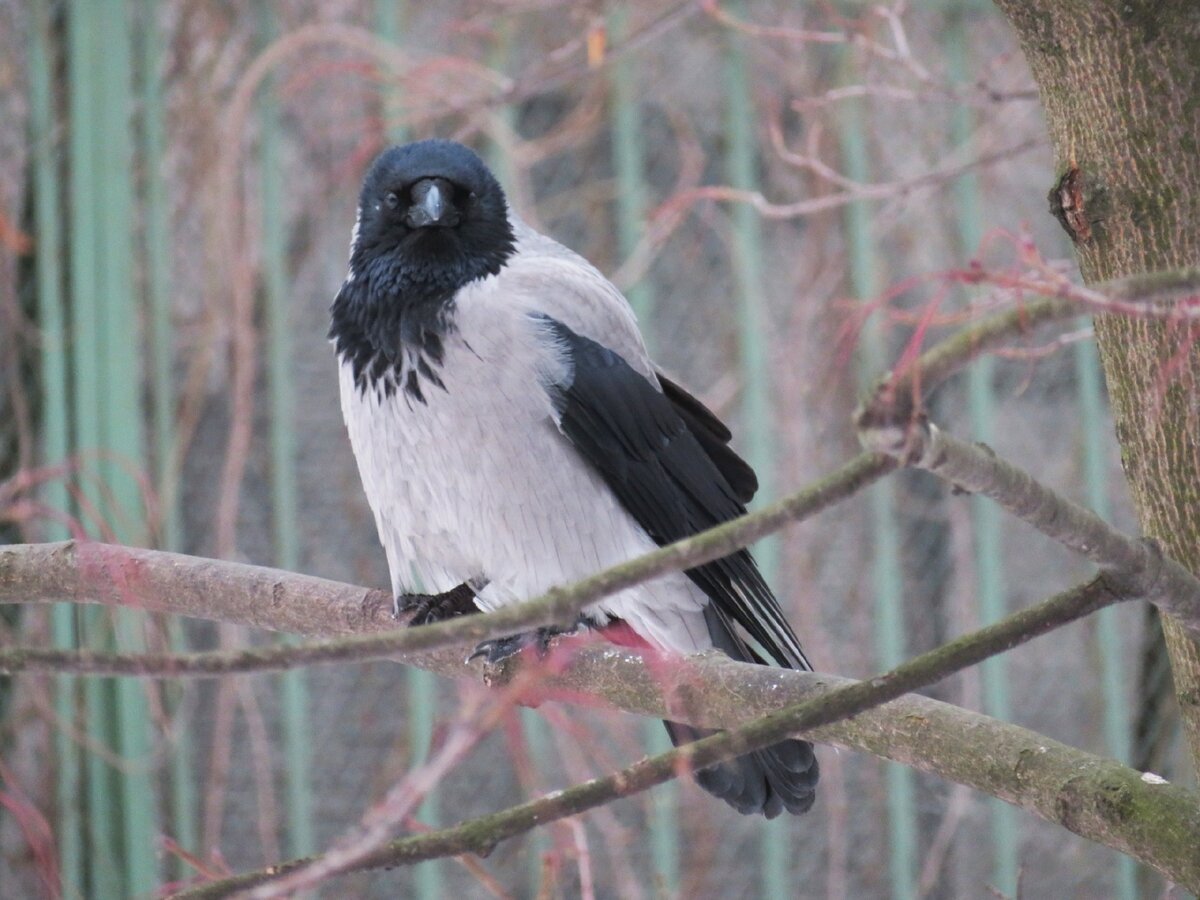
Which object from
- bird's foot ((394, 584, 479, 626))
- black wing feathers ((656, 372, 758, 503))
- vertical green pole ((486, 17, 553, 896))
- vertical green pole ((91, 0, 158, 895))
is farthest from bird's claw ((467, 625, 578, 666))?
vertical green pole ((91, 0, 158, 895))

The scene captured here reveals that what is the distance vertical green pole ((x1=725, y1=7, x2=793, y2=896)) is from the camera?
452 cm

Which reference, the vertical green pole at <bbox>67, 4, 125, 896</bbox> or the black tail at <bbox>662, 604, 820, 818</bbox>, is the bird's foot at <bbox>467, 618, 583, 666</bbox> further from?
the vertical green pole at <bbox>67, 4, 125, 896</bbox>

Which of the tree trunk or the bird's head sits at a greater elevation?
the bird's head

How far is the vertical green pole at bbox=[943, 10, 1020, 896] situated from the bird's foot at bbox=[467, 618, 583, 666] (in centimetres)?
237

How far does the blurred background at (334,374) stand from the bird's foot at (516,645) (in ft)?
3.65

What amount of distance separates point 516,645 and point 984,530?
2.61 meters

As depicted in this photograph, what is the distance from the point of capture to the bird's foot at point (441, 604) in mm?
2887

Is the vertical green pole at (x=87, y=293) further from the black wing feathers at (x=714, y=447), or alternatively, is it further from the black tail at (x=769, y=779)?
the black tail at (x=769, y=779)

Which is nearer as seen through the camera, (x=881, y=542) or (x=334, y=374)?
(x=881, y=542)

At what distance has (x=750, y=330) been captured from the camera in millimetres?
4586

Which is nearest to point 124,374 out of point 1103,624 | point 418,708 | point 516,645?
point 418,708

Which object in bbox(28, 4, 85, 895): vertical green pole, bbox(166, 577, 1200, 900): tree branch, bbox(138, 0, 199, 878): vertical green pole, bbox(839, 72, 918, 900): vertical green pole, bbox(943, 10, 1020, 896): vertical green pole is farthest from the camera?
bbox(943, 10, 1020, 896): vertical green pole

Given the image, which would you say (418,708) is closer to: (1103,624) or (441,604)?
(441,604)

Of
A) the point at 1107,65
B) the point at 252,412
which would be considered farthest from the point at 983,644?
the point at 252,412
